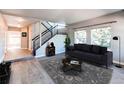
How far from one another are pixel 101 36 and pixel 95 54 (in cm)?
169

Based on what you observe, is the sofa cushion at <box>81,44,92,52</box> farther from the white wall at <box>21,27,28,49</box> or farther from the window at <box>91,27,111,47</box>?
the white wall at <box>21,27,28,49</box>

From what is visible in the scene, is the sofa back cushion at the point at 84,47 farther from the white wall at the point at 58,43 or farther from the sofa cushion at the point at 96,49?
the white wall at the point at 58,43

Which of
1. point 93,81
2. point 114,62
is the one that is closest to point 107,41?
point 114,62

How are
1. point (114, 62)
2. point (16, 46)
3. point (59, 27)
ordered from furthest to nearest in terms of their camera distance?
point (16, 46) → point (59, 27) → point (114, 62)

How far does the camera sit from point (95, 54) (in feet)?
14.9

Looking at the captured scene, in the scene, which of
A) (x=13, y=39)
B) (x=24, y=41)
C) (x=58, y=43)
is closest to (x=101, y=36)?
(x=58, y=43)

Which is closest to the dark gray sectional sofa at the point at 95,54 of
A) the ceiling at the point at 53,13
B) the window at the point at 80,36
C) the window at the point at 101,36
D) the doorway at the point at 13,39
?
the window at the point at 101,36

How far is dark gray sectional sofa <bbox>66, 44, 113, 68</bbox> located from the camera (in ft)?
13.4

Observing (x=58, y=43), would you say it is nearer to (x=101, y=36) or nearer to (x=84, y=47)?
(x=84, y=47)

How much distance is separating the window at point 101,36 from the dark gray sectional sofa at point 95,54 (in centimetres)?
95

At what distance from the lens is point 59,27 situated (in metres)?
8.77

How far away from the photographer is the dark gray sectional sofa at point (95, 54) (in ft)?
13.4
